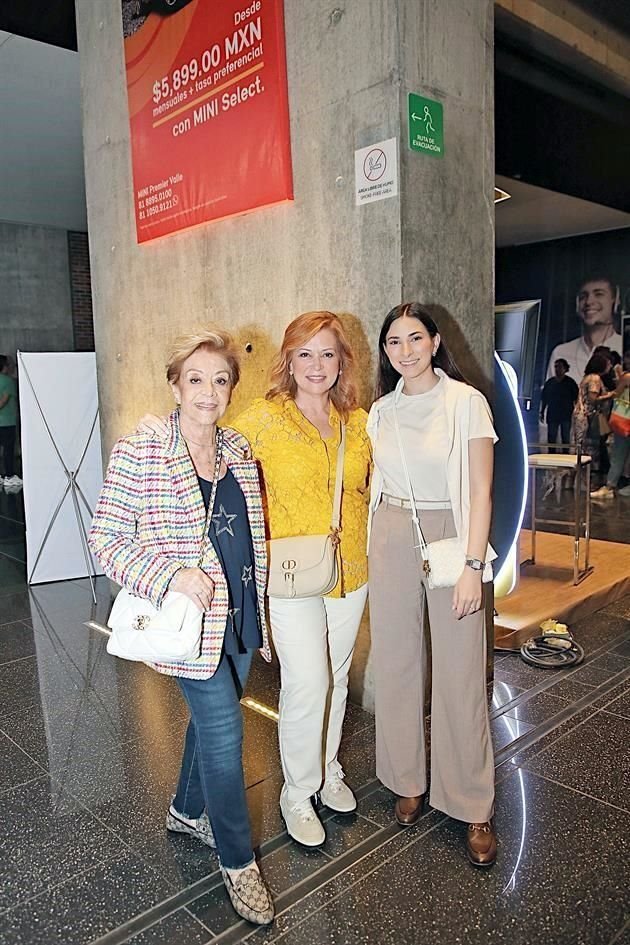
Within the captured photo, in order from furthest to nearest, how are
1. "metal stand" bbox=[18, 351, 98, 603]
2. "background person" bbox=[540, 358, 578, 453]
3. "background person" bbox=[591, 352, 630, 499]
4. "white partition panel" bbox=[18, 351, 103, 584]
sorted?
1. "background person" bbox=[540, 358, 578, 453]
2. "background person" bbox=[591, 352, 630, 499]
3. "metal stand" bbox=[18, 351, 98, 603]
4. "white partition panel" bbox=[18, 351, 103, 584]

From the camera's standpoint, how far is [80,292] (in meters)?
13.8

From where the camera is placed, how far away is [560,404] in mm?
11477

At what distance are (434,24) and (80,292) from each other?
1192 cm

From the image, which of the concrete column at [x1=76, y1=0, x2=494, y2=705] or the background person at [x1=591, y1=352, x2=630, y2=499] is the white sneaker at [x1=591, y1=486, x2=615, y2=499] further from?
the concrete column at [x1=76, y1=0, x2=494, y2=705]

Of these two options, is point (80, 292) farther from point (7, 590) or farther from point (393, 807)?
point (393, 807)

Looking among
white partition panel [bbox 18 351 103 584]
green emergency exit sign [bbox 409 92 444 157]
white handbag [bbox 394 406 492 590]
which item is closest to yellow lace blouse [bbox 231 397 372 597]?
white handbag [bbox 394 406 492 590]

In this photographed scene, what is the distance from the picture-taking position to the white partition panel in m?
5.34

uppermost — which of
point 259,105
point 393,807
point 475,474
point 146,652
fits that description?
point 259,105

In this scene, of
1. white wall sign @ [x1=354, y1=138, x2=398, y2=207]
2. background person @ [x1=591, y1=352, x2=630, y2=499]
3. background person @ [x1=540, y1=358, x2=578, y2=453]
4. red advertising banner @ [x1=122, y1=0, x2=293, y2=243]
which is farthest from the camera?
background person @ [x1=540, y1=358, x2=578, y2=453]

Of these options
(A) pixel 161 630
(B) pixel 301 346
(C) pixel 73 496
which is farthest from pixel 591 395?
(A) pixel 161 630

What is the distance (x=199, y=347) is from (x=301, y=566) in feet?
2.23

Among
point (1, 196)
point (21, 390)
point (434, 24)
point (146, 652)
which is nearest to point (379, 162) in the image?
point (434, 24)

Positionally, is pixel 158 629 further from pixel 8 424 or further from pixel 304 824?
pixel 8 424

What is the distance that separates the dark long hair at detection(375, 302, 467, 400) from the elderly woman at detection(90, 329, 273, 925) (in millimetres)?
499
